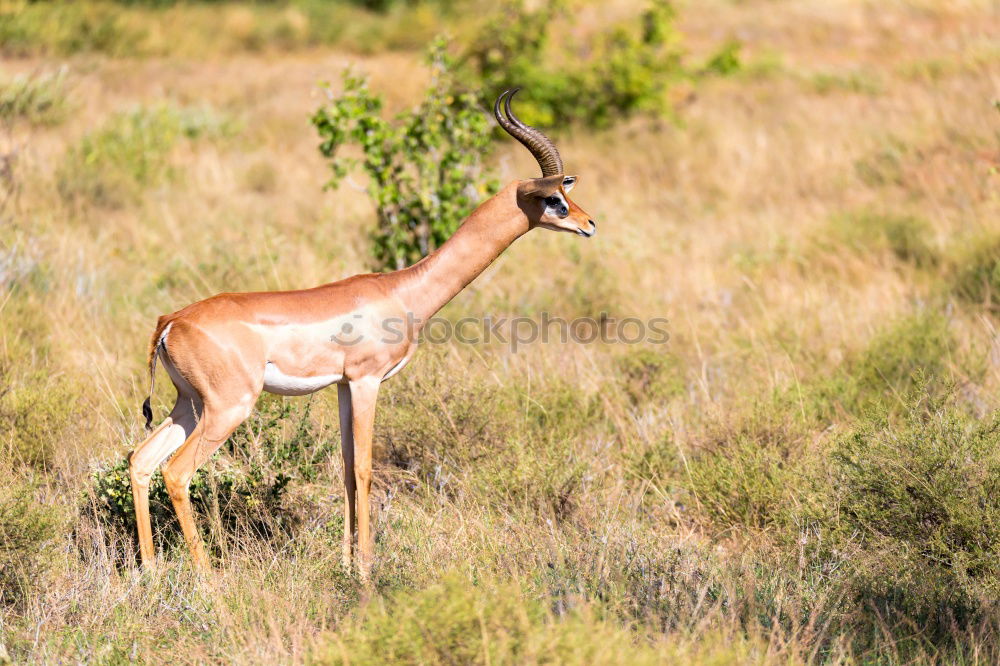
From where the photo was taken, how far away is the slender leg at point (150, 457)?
4414 mm

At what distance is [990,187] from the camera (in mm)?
10492

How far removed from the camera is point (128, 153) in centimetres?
1195

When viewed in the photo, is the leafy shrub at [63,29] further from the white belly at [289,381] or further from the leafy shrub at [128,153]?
the white belly at [289,381]

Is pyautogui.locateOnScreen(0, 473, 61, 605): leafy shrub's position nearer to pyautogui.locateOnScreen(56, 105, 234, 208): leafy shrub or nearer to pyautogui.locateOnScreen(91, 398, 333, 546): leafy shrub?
pyautogui.locateOnScreen(91, 398, 333, 546): leafy shrub

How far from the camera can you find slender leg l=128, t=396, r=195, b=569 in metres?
4.41

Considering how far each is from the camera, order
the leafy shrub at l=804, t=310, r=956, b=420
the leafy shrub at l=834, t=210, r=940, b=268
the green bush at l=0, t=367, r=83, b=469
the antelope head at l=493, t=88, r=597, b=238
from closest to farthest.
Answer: the antelope head at l=493, t=88, r=597, b=238 → the green bush at l=0, t=367, r=83, b=469 → the leafy shrub at l=804, t=310, r=956, b=420 → the leafy shrub at l=834, t=210, r=940, b=268

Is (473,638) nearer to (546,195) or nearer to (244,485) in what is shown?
(546,195)

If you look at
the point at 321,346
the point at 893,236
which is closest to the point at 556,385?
the point at 321,346

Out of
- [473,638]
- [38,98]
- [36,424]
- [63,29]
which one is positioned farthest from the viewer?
[63,29]

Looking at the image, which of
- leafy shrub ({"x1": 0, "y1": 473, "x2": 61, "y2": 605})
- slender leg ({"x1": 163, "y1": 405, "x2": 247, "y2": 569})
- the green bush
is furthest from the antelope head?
the green bush

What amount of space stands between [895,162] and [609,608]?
9.49 meters

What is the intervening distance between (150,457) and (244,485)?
73 cm

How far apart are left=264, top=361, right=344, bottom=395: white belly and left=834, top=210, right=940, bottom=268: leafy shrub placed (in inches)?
248

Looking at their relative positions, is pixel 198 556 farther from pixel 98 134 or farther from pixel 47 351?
pixel 98 134
